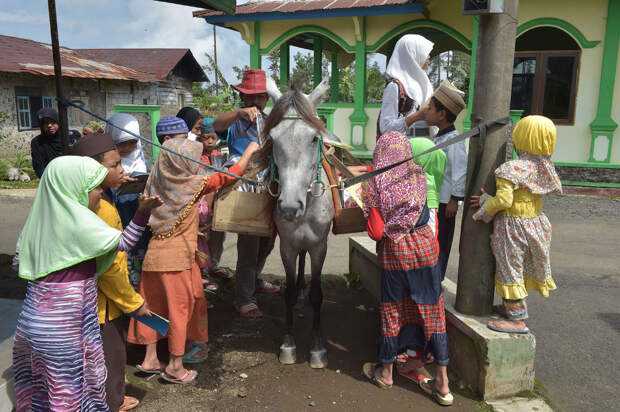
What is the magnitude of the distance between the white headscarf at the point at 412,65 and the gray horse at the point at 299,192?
0.68m

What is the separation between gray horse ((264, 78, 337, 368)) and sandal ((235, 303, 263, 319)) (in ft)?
2.53

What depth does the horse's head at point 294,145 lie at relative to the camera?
2791 millimetres

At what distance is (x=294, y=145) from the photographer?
114 inches

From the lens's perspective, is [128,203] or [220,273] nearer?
[128,203]

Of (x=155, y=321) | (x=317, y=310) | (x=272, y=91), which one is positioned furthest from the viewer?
(x=317, y=310)

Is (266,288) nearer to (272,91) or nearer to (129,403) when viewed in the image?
(129,403)

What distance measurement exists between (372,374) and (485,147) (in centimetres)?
170

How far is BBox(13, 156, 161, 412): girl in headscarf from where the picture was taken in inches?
83.0

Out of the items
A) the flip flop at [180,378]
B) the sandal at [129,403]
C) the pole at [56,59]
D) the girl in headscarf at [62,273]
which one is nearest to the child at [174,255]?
the flip flop at [180,378]

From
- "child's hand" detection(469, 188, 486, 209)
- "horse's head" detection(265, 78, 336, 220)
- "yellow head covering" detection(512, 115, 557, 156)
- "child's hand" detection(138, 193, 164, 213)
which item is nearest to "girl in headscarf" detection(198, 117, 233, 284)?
"horse's head" detection(265, 78, 336, 220)

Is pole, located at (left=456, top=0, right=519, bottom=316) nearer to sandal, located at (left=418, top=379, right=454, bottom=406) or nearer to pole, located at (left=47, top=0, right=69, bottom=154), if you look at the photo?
sandal, located at (left=418, top=379, right=454, bottom=406)

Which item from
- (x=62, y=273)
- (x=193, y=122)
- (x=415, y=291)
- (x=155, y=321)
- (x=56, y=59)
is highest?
(x=56, y=59)

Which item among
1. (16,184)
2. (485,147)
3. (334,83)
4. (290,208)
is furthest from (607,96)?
(16,184)

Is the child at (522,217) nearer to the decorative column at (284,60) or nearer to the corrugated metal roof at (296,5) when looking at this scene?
the corrugated metal roof at (296,5)
